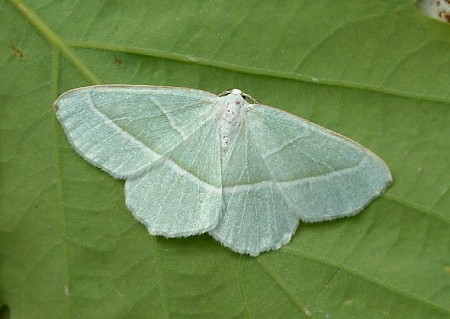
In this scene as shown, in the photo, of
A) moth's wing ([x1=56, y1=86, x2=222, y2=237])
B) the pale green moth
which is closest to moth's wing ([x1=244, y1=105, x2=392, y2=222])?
the pale green moth

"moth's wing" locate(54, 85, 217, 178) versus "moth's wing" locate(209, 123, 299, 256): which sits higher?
"moth's wing" locate(54, 85, 217, 178)

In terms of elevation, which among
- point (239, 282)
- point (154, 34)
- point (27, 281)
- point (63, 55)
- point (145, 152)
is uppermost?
point (154, 34)

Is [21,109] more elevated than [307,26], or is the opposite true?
[307,26]

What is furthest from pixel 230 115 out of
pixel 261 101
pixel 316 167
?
pixel 316 167

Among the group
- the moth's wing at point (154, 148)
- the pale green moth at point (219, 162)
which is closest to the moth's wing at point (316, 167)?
the pale green moth at point (219, 162)

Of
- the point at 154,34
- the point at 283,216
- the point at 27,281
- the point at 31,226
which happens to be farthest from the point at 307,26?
the point at 27,281

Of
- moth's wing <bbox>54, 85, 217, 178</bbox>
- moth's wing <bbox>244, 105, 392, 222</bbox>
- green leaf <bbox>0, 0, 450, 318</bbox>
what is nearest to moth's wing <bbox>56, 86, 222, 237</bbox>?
moth's wing <bbox>54, 85, 217, 178</bbox>

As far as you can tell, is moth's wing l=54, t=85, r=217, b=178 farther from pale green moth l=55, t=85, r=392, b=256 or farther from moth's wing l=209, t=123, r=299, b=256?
moth's wing l=209, t=123, r=299, b=256

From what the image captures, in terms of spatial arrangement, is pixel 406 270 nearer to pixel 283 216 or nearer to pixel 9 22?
pixel 283 216

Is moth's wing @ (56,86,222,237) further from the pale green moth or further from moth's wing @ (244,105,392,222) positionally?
moth's wing @ (244,105,392,222)
